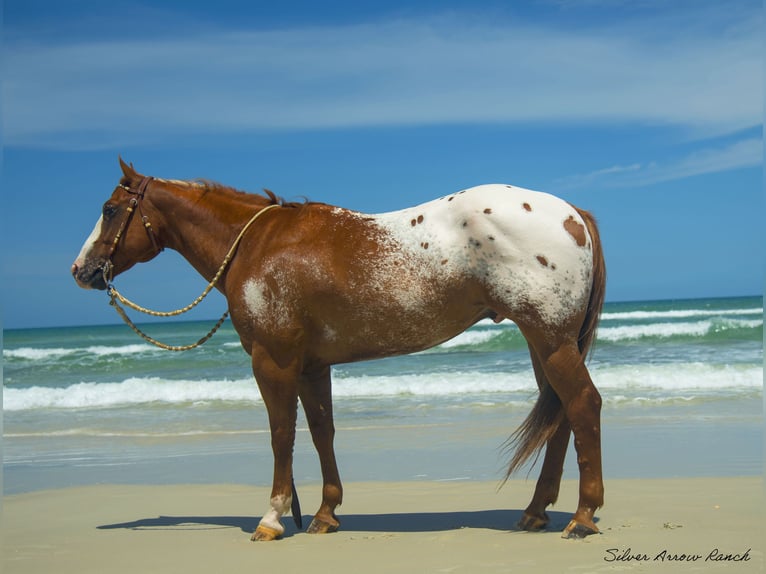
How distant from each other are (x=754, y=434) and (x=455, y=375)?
7.29 m

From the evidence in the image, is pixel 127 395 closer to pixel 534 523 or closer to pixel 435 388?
pixel 435 388

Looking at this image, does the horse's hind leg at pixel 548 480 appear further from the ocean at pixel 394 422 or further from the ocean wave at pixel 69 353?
the ocean wave at pixel 69 353

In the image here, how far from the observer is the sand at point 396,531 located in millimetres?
3939

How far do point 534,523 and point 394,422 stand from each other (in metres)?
5.20

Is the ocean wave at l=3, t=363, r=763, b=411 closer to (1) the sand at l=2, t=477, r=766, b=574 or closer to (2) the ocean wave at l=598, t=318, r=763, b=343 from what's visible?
(1) the sand at l=2, t=477, r=766, b=574

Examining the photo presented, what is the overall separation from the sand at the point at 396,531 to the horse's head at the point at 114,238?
158cm

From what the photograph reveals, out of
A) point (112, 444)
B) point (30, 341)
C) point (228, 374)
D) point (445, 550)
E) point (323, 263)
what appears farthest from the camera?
point (30, 341)

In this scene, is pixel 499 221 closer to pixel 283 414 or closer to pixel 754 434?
pixel 283 414

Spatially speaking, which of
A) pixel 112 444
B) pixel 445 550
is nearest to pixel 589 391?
pixel 445 550

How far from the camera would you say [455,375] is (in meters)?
14.6

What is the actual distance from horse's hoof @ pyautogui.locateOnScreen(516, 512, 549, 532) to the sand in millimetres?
→ 93

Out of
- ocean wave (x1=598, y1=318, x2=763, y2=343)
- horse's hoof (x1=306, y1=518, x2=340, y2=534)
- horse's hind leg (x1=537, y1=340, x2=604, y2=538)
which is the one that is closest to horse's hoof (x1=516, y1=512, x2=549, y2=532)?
horse's hind leg (x1=537, y1=340, x2=604, y2=538)

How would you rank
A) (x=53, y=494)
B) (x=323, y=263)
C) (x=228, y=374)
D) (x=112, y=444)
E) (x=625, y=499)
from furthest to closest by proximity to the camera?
(x=228, y=374), (x=112, y=444), (x=53, y=494), (x=625, y=499), (x=323, y=263)

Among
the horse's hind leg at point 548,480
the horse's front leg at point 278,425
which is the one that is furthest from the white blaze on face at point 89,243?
the horse's hind leg at point 548,480
